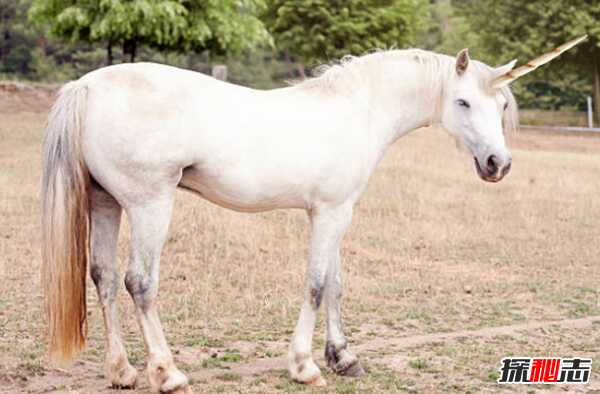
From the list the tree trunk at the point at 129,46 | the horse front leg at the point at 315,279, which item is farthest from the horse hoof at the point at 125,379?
the tree trunk at the point at 129,46

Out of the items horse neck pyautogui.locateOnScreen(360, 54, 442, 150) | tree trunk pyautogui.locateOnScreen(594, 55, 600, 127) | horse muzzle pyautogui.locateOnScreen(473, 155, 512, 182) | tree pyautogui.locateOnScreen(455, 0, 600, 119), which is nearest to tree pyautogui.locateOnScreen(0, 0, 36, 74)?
tree pyautogui.locateOnScreen(455, 0, 600, 119)

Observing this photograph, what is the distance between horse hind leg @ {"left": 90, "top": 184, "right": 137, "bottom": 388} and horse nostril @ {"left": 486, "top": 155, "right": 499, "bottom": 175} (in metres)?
2.28

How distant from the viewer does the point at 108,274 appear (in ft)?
16.6

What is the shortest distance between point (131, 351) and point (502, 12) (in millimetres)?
28808

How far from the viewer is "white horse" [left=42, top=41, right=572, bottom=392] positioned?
4.69 m

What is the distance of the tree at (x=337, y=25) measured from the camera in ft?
97.4

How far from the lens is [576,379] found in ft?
18.0

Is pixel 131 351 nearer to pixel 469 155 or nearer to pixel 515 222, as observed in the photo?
pixel 469 155

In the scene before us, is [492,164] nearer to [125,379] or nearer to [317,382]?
[317,382]

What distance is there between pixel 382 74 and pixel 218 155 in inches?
52.4

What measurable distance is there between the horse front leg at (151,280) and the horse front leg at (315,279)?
2.53 feet

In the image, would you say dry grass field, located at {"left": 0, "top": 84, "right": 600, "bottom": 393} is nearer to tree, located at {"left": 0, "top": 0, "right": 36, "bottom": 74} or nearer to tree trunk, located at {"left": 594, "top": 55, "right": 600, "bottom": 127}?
tree trunk, located at {"left": 594, "top": 55, "right": 600, "bottom": 127}

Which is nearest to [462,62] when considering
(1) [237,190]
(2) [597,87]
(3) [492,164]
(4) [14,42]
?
(3) [492,164]

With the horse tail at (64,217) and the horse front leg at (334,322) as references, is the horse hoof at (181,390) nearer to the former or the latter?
the horse tail at (64,217)
